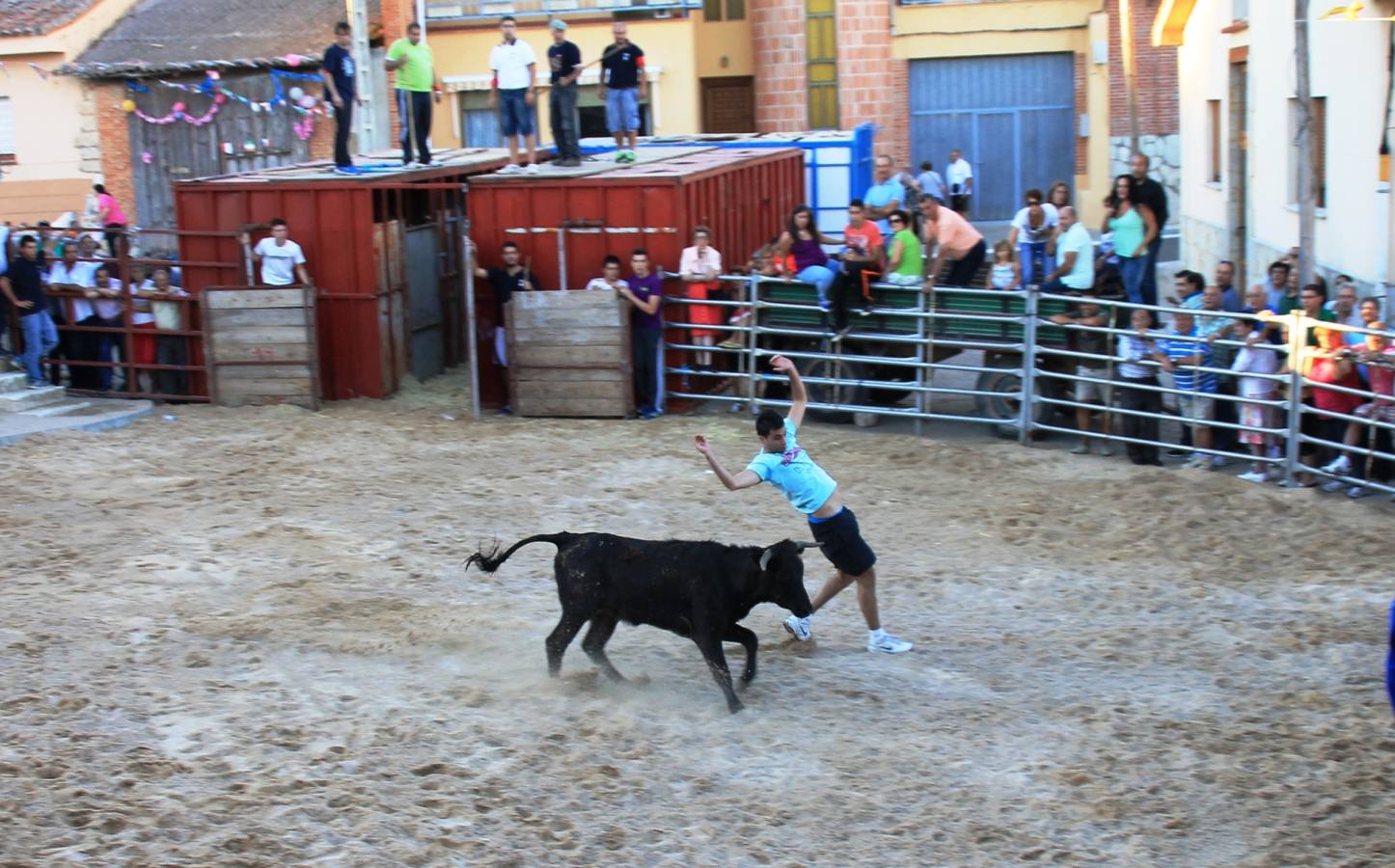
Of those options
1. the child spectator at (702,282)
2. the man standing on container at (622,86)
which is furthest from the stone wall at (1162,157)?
the child spectator at (702,282)

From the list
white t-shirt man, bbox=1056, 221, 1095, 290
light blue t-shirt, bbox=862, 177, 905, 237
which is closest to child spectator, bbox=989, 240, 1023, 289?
white t-shirt man, bbox=1056, 221, 1095, 290

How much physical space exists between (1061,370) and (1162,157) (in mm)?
16776

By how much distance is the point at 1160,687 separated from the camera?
27.5 ft

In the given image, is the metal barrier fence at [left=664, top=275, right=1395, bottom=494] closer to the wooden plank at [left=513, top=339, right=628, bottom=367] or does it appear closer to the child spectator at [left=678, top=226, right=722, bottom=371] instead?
the child spectator at [left=678, top=226, right=722, bottom=371]

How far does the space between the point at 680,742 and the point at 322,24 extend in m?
20.7

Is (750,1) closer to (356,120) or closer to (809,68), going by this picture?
(809,68)

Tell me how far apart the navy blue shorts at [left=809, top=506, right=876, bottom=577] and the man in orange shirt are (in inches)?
280

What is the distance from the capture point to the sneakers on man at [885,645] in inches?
353

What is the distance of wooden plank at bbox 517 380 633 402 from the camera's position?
603 inches

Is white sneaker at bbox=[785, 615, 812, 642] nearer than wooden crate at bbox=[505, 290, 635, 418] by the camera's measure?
Yes

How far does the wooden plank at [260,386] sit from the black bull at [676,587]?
27.0 feet

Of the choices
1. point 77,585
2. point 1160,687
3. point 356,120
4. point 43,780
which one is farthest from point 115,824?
point 356,120

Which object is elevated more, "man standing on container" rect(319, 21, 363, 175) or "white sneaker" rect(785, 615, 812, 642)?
"man standing on container" rect(319, 21, 363, 175)

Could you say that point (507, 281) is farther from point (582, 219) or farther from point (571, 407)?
point (571, 407)
